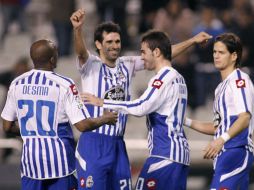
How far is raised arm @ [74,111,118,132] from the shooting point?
11125 mm

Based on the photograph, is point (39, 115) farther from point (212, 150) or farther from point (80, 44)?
point (212, 150)

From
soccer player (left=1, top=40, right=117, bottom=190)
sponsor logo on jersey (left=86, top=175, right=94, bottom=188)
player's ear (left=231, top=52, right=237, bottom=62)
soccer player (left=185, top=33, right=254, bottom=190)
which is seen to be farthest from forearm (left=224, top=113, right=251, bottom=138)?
sponsor logo on jersey (left=86, top=175, right=94, bottom=188)

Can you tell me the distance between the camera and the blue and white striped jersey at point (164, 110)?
37.6 feet

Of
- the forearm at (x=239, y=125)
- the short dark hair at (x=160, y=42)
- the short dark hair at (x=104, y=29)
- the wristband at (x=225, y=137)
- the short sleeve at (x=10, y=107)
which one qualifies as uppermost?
the short dark hair at (x=104, y=29)

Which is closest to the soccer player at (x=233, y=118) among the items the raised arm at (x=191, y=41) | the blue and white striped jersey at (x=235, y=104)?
the blue and white striped jersey at (x=235, y=104)

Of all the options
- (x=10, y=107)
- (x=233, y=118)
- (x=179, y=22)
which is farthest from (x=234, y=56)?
(x=179, y=22)

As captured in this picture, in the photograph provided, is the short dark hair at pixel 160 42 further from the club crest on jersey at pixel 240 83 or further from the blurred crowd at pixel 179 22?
the blurred crowd at pixel 179 22

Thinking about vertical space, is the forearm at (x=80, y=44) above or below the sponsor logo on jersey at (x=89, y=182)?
above

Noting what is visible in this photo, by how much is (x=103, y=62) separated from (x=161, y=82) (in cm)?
93

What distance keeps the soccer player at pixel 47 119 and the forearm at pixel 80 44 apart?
525 millimetres

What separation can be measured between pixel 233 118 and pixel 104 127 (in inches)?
58.4

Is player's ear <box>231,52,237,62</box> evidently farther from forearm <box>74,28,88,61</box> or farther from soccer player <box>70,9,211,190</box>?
forearm <box>74,28,88,61</box>

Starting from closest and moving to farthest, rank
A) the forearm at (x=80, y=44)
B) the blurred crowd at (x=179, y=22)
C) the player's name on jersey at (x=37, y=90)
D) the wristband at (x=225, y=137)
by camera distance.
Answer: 1. the wristband at (x=225, y=137)
2. the player's name on jersey at (x=37, y=90)
3. the forearm at (x=80, y=44)
4. the blurred crowd at (x=179, y=22)

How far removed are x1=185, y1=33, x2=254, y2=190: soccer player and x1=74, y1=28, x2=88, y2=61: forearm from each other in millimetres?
1395
